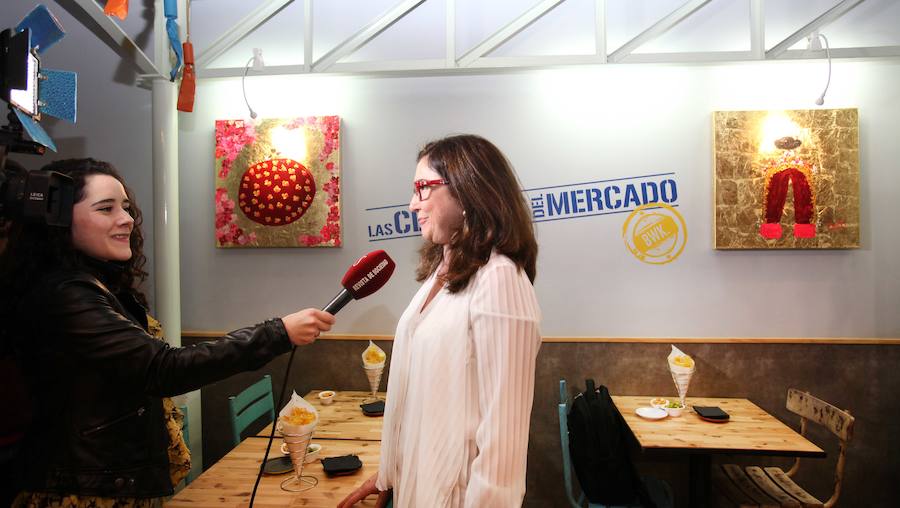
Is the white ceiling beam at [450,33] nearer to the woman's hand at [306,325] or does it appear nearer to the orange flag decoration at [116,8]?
the orange flag decoration at [116,8]

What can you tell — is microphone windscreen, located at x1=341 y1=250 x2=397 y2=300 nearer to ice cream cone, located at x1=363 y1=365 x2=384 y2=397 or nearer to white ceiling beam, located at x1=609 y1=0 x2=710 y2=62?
ice cream cone, located at x1=363 y1=365 x2=384 y2=397

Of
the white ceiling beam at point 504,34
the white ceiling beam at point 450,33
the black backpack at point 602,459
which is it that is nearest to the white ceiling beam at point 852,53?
the white ceiling beam at point 504,34

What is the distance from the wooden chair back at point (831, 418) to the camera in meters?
2.48

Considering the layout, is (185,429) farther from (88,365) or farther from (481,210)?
(481,210)

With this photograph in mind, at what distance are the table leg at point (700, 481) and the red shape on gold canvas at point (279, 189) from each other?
2733 millimetres

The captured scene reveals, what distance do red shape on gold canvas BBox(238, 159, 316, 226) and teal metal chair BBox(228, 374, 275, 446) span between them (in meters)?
1.14

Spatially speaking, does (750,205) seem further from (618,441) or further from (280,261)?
(280,261)

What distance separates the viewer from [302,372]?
359 centimetres

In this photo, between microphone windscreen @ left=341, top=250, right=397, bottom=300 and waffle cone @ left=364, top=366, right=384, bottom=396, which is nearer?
microphone windscreen @ left=341, top=250, right=397, bottom=300

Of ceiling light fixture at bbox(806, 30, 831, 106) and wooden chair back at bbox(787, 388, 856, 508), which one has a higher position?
ceiling light fixture at bbox(806, 30, 831, 106)

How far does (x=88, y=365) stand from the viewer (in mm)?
1389

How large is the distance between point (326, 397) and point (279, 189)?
1371mm

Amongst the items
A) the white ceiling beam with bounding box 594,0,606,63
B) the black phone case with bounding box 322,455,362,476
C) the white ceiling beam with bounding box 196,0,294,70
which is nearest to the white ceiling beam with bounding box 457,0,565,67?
the white ceiling beam with bounding box 594,0,606,63

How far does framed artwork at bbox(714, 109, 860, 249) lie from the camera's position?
329 centimetres
